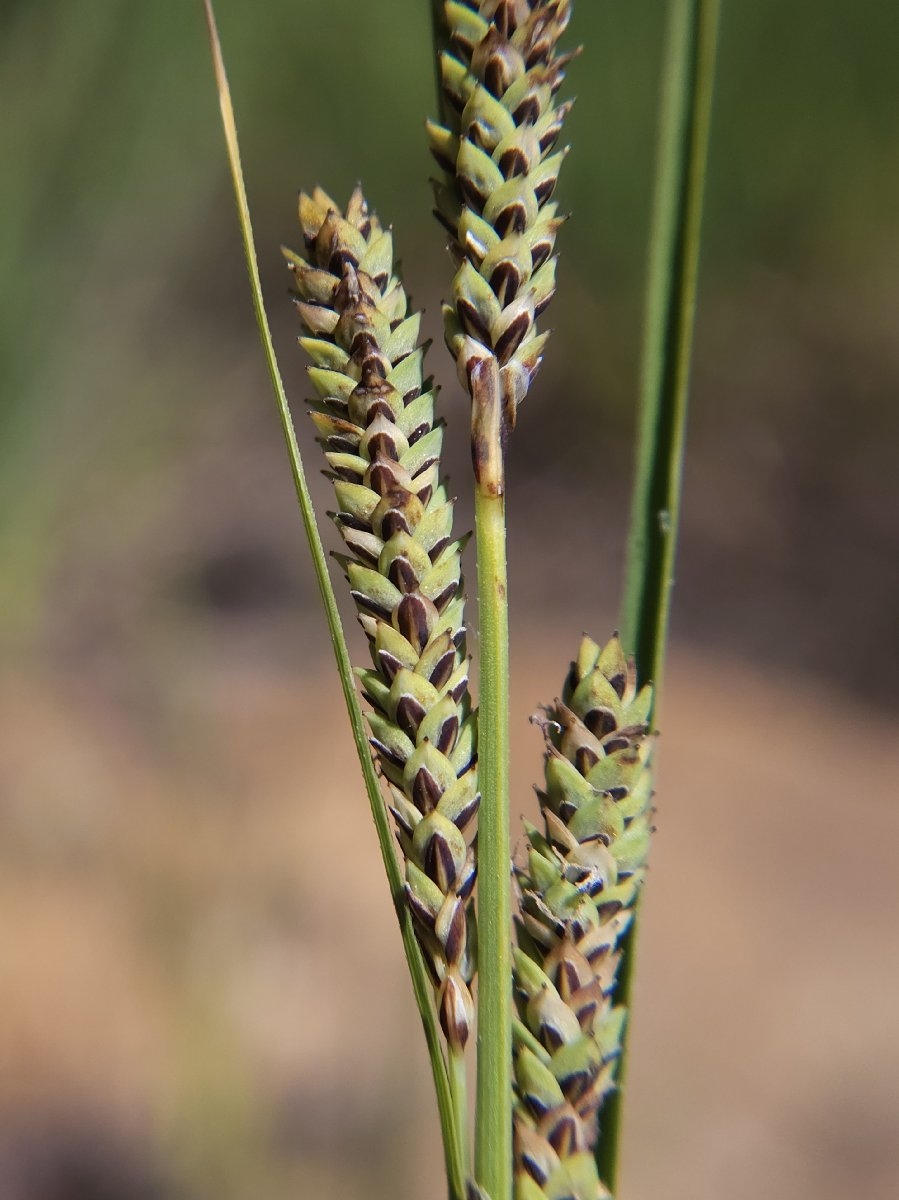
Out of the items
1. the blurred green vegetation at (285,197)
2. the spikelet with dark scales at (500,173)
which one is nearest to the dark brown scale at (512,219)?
the spikelet with dark scales at (500,173)

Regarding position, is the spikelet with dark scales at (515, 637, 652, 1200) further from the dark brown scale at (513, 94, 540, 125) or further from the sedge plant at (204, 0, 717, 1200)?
the dark brown scale at (513, 94, 540, 125)

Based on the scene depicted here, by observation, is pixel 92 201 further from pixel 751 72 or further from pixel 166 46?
pixel 751 72

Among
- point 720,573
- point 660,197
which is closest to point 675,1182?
point 660,197

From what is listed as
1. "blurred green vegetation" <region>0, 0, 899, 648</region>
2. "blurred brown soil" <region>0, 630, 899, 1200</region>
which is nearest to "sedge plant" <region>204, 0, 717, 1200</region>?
"blurred brown soil" <region>0, 630, 899, 1200</region>

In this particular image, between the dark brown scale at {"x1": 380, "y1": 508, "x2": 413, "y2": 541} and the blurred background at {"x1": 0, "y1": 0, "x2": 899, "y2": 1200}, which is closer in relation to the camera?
the dark brown scale at {"x1": 380, "y1": 508, "x2": 413, "y2": 541}

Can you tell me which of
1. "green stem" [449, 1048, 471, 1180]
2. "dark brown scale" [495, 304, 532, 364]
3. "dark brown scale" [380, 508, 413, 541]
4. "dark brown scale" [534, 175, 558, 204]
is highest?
"dark brown scale" [534, 175, 558, 204]

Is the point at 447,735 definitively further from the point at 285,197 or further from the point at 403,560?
the point at 285,197
